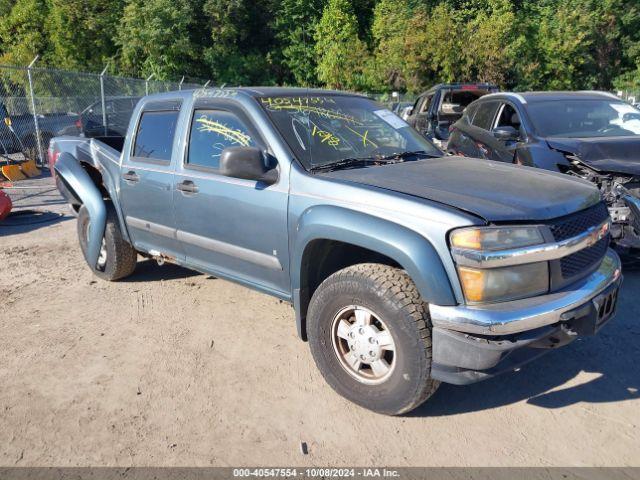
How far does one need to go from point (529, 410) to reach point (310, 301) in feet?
4.80

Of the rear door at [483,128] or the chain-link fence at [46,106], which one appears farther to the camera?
the chain-link fence at [46,106]

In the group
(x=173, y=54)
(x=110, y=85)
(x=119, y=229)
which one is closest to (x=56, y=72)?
(x=110, y=85)

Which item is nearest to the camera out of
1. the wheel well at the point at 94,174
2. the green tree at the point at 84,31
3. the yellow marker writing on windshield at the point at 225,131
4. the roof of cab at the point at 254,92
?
the yellow marker writing on windshield at the point at 225,131

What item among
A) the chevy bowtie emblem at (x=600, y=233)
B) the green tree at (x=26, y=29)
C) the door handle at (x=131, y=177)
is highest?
the green tree at (x=26, y=29)

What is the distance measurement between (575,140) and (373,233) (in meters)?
3.77

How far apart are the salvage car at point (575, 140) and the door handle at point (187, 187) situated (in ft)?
11.9

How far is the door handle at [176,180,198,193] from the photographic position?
A: 399cm

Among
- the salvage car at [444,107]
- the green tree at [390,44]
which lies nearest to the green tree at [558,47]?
the green tree at [390,44]

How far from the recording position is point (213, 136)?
13.1 feet

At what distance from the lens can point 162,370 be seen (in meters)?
3.65

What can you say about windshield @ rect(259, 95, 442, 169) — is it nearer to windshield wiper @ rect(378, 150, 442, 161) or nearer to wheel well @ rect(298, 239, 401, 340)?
windshield wiper @ rect(378, 150, 442, 161)

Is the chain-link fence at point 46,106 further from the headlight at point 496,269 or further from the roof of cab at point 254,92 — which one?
Result: the headlight at point 496,269

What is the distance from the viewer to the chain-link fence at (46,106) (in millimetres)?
13375

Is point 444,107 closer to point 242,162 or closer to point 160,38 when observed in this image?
point 242,162
